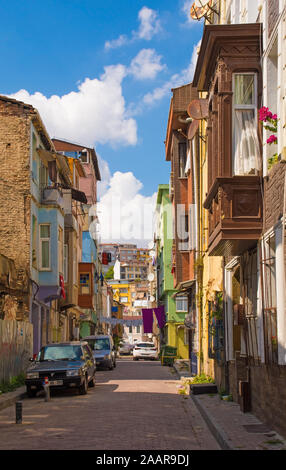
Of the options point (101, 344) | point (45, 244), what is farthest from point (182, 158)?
point (101, 344)

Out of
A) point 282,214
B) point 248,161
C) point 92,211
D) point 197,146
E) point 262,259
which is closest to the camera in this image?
point 282,214

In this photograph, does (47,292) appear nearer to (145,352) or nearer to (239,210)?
(239,210)

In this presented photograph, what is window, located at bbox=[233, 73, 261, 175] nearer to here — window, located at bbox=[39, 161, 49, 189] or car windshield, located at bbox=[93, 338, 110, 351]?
window, located at bbox=[39, 161, 49, 189]

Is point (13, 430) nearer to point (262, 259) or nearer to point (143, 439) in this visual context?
point (143, 439)

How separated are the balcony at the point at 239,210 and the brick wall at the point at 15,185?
53.5 ft

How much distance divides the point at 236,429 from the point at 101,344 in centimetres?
2824

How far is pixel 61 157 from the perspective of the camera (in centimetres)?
3356

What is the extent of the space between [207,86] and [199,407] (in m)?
7.44

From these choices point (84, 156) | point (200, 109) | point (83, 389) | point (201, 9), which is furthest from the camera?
point (84, 156)

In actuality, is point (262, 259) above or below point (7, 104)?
below

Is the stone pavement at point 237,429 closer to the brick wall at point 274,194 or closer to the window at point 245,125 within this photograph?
the brick wall at point 274,194

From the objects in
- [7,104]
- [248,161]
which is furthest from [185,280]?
[248,161]

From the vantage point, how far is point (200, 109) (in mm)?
17484

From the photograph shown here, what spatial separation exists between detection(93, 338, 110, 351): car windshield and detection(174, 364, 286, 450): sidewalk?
23.1 m
